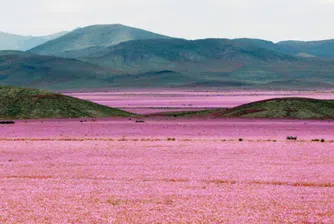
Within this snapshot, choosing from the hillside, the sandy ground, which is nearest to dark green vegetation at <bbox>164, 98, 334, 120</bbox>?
the hillside

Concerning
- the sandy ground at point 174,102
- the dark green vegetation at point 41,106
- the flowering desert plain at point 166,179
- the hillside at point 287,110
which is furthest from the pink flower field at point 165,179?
the sandy ground at point 174,102

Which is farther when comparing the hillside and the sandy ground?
the sandy ground

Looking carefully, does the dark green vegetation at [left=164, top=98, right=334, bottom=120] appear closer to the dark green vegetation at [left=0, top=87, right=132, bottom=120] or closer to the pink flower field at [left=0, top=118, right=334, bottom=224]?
the dark green vegetation at [left=0, top=87, right=132, bottom=120]

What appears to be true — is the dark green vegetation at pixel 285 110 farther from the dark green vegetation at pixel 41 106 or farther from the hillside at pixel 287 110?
the dark green vegetation at pixel 41 106

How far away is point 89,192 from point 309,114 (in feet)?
210

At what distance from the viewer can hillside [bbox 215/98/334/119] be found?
86363 mm

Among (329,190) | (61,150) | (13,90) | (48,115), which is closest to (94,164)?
(61,150)

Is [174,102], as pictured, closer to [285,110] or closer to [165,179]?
[285,110]

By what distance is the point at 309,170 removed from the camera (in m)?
32.7

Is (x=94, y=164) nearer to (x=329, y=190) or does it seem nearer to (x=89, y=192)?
(x=89, y=192)

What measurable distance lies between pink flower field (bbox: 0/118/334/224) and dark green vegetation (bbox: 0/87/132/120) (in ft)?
107

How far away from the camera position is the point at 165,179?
A: 96.2 ft

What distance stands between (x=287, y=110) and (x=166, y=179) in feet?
201

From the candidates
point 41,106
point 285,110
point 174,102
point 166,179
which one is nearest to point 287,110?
point 285,110
